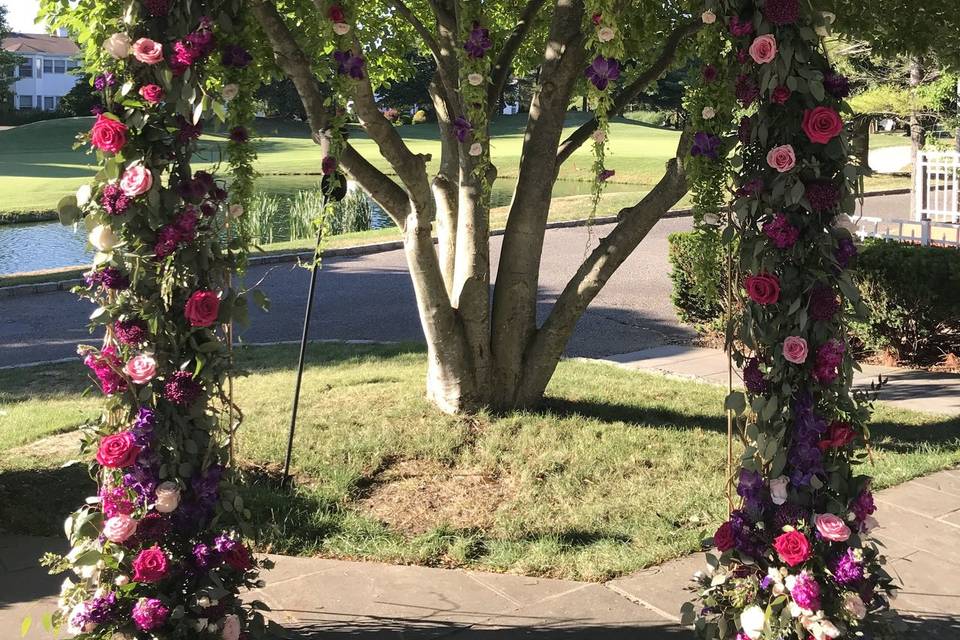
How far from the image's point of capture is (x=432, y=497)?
18.1 feet

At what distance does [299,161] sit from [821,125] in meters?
38.4

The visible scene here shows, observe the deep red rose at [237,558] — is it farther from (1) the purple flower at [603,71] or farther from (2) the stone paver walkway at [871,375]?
(2) the stone paver walkway at [871,375]

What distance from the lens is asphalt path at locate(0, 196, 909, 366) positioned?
407 inches

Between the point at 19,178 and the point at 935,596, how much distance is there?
33.1 meters

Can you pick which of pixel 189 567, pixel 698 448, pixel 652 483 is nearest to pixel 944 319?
pixel 698 448

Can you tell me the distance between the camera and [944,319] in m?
8.70

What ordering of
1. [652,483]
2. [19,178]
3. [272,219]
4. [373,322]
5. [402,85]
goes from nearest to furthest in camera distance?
[652,483] < [373,322] < [272,219] < [19,178] < [402,85]

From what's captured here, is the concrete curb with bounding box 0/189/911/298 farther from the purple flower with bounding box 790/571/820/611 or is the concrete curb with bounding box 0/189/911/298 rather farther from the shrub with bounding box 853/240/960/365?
the purple flower with bounding box 790/571/820/611

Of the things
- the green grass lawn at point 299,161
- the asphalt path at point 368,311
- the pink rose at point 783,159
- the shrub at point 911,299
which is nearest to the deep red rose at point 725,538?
the pink rose at point 783,159

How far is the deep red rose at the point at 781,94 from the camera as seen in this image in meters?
3.17

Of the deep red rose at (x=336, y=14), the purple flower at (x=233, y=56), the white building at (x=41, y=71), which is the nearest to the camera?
the purple flower at (x=233, y=56)

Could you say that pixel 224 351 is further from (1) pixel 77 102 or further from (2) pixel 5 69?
(2) pixel 5 69

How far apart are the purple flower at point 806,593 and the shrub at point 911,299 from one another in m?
6.04

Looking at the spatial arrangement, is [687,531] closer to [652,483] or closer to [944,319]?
[652,483]
